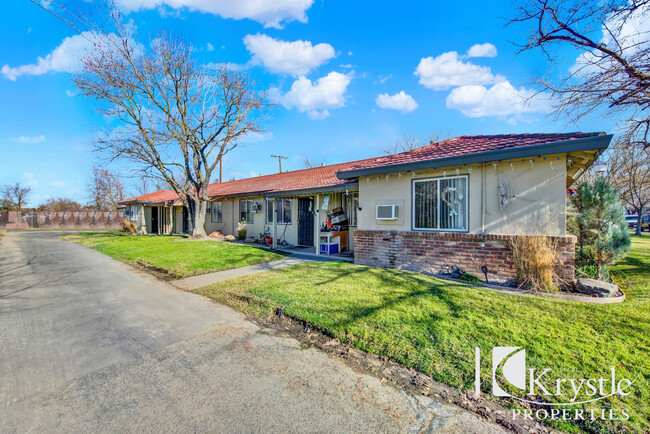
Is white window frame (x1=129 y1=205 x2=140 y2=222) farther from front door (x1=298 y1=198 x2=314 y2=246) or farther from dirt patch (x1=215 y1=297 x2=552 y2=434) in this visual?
dirt patch (x1=215 y1=297 x2=552 y2=434)

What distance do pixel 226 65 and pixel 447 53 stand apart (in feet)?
37.8

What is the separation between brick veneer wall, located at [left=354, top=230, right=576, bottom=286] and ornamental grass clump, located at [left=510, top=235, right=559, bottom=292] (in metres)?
0.21

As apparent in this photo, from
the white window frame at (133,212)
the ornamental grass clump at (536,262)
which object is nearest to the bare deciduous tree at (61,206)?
the white window frame at (133,212)

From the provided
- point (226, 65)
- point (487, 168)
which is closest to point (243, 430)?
point (487, 168)

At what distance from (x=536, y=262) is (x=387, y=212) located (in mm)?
3410

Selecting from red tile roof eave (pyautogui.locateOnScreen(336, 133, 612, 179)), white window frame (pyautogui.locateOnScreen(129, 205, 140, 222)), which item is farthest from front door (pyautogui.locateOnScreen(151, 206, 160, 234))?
red tile roof eave (pyautogui.locateOnScreen(336, 133, 612, 179))

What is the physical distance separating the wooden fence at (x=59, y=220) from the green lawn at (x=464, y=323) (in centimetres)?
3912

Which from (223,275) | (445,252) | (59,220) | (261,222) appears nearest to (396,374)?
(445,252)

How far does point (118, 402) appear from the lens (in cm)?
253

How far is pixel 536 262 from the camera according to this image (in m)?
5.61

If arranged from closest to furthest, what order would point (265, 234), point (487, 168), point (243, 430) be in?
point (243, 430) → point (487, 168) → point (265, 234)

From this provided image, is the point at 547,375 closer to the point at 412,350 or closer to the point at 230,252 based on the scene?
the point at 412,350

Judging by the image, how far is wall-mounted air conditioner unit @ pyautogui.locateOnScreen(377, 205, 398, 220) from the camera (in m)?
7.74
